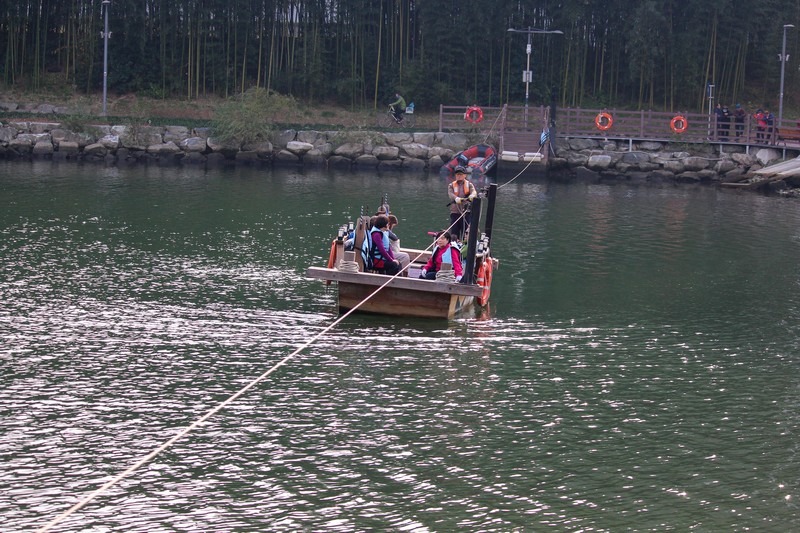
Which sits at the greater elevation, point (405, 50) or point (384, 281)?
point (405, 50)

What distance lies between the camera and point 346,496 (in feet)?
33.7

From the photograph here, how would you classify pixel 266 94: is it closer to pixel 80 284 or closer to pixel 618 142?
pixel 618 142

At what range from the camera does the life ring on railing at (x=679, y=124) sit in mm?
48031

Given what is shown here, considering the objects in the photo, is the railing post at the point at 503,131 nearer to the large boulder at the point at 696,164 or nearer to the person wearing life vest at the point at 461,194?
the large boulder at the point at 696,164

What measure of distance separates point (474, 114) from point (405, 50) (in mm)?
9219

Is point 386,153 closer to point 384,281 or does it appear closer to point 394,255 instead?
point 394,255

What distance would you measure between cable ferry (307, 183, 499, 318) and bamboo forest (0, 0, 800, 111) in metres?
37.8

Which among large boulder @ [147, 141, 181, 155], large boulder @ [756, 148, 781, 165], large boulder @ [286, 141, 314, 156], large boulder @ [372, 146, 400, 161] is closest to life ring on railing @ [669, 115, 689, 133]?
large boulder @ [756, 148, 781, 165]

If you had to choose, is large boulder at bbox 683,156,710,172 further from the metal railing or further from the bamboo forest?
the bamboo forest

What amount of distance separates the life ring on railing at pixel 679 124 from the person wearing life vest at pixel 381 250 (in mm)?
33954

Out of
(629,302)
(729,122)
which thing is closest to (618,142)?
(729,122)

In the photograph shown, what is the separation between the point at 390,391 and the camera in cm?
1361

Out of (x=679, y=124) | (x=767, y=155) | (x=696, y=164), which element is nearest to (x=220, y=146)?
(x=679, y=124)

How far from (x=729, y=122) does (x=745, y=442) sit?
1467 inches
